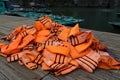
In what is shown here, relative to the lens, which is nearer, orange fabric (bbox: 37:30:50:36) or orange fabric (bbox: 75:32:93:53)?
orange fabric (bbox: 75:32:93:53)

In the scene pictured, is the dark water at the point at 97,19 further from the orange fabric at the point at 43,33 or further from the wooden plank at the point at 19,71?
the wooden plank at the point at 19,71

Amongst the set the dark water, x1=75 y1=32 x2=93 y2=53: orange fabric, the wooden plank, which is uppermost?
x1=75 y1=32 x2=93 y2=53: orange fabric

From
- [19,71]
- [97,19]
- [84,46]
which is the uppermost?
[84,46]

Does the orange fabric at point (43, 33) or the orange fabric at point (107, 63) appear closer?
the orange fabric at point (107, 63)

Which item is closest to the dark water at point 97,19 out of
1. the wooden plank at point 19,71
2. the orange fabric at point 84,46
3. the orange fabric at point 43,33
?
the orange fabric at point 43,33

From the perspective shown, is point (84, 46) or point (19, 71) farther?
point (84, 46)

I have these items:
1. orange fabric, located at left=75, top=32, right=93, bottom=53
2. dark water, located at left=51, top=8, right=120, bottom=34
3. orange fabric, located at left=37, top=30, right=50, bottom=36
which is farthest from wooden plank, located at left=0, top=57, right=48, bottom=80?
dark water, located at left=51, top=8, right=120, bottom=34

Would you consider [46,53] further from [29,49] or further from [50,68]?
[29,49]

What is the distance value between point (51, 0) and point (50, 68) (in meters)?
77.2

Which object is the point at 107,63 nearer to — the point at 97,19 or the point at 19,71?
the point at 19,71

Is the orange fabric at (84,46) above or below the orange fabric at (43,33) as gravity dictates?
below

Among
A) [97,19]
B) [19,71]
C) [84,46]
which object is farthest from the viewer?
[97,19]

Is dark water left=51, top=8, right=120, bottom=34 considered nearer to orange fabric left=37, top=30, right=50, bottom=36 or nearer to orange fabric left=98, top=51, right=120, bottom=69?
orange fabric left=37, top=30, right=50, bottom=36

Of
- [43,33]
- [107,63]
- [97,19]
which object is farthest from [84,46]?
[97,19]
